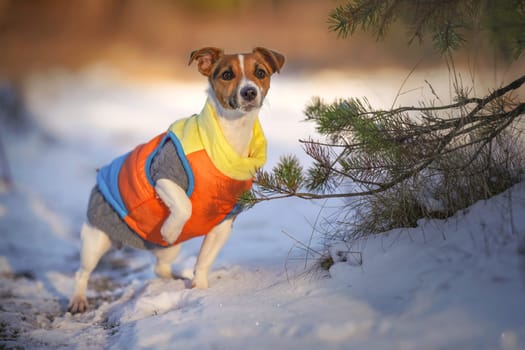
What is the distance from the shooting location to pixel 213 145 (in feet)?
9.79

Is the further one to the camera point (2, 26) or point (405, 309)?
point (2, 26)

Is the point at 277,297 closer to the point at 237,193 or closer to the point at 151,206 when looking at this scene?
the point at 237,193

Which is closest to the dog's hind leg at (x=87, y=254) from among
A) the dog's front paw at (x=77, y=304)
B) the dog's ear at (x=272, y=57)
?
the dog's front paw at (x=77, y=304)

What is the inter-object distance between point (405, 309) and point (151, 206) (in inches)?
68.3

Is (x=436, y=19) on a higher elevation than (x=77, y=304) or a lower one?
higher

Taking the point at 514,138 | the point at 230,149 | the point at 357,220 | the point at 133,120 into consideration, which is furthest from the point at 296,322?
the point at 133,120

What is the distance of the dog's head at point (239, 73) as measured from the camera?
2973 mm

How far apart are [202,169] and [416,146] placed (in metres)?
1.17

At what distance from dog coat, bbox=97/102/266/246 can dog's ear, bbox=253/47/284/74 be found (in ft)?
1.25

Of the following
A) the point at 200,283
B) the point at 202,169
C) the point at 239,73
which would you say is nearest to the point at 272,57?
the point at 239,73

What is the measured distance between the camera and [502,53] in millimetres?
2406

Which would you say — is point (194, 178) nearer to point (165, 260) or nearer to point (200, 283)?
point (200, 283)

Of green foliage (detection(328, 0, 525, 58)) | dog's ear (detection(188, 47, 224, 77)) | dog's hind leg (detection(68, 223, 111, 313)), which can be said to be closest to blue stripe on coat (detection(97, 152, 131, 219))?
dog's hind leg (detection(68, 223, 111, 313))

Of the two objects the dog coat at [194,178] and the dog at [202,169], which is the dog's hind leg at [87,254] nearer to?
the dog at [202,169]
